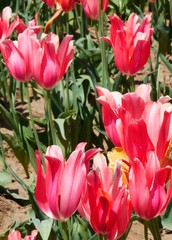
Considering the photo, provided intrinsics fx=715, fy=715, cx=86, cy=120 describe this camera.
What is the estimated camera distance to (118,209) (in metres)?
1.26

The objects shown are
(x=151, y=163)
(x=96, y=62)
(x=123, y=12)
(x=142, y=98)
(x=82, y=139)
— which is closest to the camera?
(x=151, y=163)

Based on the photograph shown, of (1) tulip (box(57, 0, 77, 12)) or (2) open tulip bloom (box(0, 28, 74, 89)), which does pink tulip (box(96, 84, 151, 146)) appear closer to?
(2) open tulip bloom (box(0, 28, 74, 89))

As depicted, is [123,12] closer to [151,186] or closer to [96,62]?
[96,62]

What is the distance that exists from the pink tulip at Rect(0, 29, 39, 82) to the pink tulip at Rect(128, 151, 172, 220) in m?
0.80

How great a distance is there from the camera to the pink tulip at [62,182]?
1.28 meters

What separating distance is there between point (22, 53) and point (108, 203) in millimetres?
839

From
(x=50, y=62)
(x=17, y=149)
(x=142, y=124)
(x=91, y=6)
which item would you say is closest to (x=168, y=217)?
(x=142, y=124)

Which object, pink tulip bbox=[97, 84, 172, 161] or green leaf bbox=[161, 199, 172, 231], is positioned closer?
pink tulip bbox=[97, 84, 172, 161]

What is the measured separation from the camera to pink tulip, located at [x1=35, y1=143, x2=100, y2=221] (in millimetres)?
1275

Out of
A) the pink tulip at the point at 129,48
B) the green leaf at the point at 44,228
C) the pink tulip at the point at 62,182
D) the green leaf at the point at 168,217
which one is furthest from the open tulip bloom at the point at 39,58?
the pink tulip at the point at 62,182

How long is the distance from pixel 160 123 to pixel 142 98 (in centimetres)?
14

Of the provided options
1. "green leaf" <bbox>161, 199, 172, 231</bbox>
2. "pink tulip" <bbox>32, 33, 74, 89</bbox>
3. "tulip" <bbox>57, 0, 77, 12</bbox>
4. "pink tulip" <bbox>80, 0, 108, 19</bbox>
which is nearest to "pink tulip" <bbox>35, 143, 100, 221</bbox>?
"green leaf" <bbox>161, 199, 172, 231</bbox>

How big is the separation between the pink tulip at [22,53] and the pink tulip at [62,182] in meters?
0.70

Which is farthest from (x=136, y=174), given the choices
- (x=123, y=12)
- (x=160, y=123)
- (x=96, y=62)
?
(x=123, y=12)
